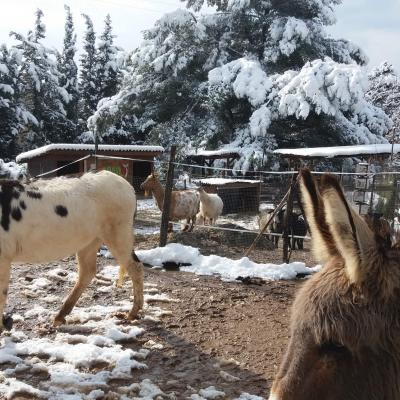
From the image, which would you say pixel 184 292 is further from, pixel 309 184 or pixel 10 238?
pixel 309 184

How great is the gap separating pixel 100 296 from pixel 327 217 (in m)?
5.34

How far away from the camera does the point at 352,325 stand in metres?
1.28

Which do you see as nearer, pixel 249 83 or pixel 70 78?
pixel 249 83

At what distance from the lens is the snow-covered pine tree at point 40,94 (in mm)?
34031

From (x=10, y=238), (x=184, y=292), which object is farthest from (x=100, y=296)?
(x=10, y=238)

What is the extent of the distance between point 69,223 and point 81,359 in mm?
1663

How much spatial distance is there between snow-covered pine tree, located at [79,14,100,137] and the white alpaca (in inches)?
1327

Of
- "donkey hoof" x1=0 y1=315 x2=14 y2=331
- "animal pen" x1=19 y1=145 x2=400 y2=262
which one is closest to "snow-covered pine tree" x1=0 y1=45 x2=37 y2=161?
"animal pen" x1=19 y1=145 x2=400 y2=262

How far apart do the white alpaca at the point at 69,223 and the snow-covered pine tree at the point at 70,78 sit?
3232 cm

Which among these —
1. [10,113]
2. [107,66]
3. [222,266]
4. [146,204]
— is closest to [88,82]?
[107,66]

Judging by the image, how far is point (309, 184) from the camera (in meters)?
1.44

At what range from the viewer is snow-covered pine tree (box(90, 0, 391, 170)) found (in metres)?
24.4

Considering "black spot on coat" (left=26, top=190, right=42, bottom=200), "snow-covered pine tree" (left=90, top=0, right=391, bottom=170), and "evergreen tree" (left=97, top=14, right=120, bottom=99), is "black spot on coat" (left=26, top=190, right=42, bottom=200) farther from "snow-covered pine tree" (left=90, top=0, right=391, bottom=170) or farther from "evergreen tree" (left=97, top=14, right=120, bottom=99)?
"evergreen tree" (left=97, top=14, right=120, bottom=99)

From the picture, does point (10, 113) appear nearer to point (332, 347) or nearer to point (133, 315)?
point (133, 315)
